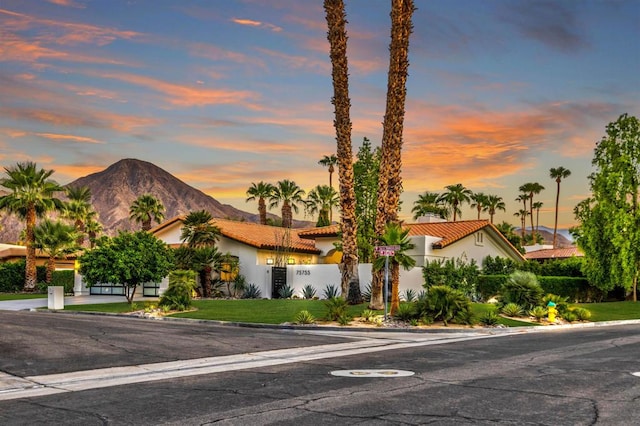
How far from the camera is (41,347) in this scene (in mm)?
15406

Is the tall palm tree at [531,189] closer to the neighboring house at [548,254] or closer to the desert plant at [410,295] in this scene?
the neighboring house at [548,254]

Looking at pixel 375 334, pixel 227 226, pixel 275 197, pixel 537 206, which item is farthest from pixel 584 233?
pixel 537 206

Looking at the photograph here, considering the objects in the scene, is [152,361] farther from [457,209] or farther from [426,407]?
[457,209]

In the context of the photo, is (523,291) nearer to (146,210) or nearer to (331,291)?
(331,291)

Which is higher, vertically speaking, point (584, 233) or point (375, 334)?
point (584, 233)

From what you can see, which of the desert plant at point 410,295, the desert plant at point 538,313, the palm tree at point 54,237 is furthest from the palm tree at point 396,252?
the palm tree at point 54,237

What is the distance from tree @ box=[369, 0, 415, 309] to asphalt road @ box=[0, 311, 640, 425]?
30.6ft

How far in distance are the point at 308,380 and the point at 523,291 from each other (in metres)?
19.9

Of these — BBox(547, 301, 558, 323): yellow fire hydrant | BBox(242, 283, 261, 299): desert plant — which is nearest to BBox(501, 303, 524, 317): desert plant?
BBox(547, 301, 558, 323): yellow fire hydrant

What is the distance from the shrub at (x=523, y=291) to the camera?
28.5 meters

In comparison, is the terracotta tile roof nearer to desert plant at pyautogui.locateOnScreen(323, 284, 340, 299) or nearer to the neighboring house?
the neighboring house

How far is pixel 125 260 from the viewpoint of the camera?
111 feet

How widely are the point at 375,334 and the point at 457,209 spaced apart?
73.5m

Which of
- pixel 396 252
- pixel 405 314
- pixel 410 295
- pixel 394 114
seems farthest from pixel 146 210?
pixel 405 314
